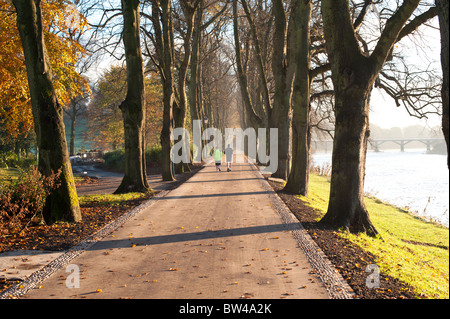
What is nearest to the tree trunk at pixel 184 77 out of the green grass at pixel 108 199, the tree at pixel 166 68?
the tree at pixel 166 68

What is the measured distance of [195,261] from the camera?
593 cm

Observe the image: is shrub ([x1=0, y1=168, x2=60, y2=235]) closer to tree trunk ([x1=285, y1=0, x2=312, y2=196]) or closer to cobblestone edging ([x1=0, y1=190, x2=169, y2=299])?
cobblestone edging ([x1=0, y1=190, x2=169, y2=299])

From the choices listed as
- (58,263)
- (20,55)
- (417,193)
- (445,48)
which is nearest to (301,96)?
(445,48)

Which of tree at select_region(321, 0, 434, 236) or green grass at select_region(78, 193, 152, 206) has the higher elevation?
tree at select_region(321, 0, 434, 236)

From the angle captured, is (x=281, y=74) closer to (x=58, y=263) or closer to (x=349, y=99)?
(x=349, y=99)

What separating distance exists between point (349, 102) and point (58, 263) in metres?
6.48

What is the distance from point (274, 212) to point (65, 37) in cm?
1163

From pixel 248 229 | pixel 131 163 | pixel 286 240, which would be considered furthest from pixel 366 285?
pixel 131 163

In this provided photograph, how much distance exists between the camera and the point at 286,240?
716cm

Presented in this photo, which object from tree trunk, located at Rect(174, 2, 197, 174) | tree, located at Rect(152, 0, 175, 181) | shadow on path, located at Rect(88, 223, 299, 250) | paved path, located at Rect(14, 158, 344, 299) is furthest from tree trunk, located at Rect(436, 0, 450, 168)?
tree trunk, located at Rect(174, 2, 197, 174)

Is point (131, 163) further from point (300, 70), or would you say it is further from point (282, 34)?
point (282, 34)

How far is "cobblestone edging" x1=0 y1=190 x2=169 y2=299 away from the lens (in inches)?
185

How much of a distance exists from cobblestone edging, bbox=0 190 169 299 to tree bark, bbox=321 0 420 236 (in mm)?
4938

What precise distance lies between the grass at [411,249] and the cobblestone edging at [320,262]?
0.85 meters
